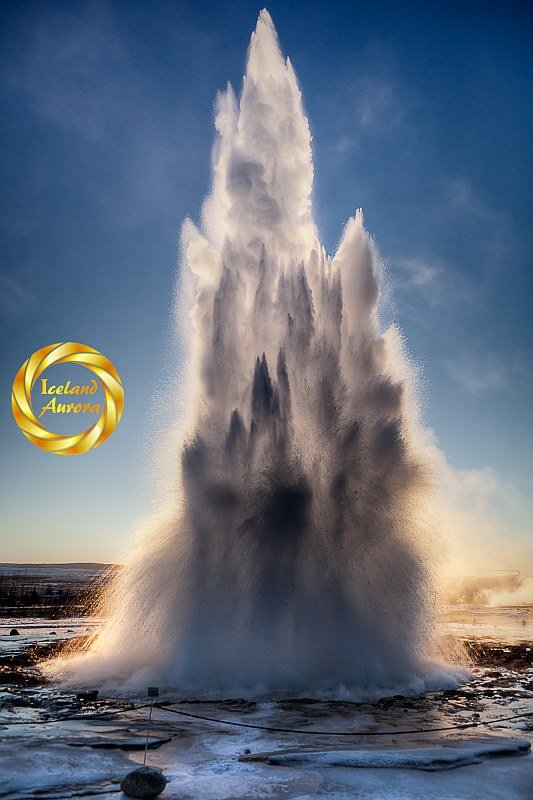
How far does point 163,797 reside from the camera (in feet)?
28.3

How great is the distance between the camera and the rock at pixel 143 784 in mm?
8398

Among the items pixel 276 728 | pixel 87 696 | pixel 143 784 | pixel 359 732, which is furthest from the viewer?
pixel 87 696

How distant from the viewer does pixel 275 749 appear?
11.5 m

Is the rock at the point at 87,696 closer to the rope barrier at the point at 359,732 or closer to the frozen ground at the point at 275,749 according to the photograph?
the frozen ground at the point at 275,749

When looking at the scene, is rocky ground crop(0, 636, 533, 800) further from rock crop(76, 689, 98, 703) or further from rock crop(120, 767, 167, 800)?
rock crop(120, 767, 167, 800)

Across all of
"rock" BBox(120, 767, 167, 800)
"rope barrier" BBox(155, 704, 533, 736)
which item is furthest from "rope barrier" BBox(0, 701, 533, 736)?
"rock" BBox(120, 767, 167, 800)

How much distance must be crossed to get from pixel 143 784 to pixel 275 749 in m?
3.93

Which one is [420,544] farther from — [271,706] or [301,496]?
[271,706]

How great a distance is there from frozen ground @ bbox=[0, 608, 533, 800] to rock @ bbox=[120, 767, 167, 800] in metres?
0.51

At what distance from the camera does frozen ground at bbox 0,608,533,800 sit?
9.20 m

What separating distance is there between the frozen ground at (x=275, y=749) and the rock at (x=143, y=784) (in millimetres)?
507

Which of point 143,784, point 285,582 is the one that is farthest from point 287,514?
point 143,784

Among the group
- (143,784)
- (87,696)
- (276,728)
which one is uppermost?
(143,784)

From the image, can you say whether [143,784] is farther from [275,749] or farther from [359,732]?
[359,732]
